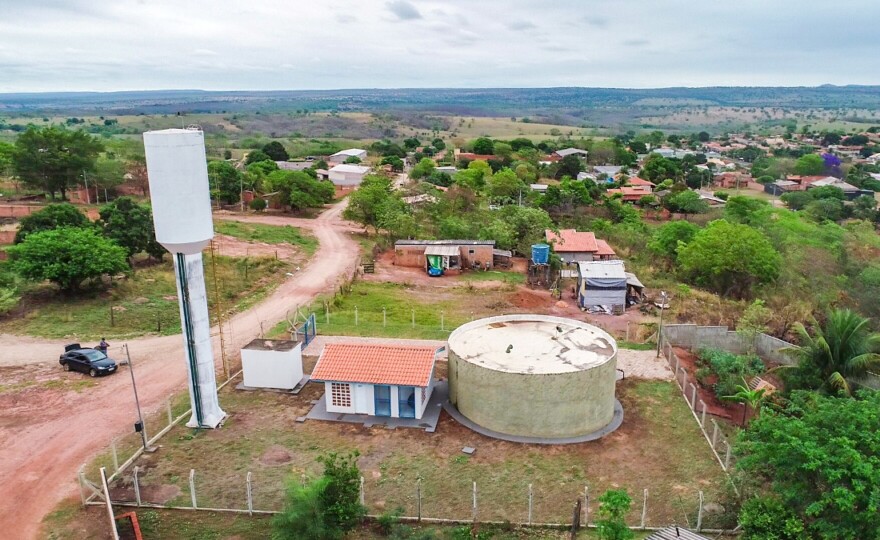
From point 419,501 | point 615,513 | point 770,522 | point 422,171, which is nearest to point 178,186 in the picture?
point 419,501

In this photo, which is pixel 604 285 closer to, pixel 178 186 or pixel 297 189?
pixel 178 186

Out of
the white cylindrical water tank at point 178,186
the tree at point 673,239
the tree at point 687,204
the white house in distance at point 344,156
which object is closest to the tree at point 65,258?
the white cylindrical water tank at point 178,186

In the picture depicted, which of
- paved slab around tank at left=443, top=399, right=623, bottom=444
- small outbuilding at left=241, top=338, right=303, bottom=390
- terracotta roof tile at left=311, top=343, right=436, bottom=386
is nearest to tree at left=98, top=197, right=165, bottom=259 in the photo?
small outbuilding at left=241, top=338, right=303, bottom=390

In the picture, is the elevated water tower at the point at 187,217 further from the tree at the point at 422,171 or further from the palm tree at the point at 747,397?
the tree at the point at 422,171

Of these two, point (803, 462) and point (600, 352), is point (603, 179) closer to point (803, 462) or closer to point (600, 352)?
point (600, 352)

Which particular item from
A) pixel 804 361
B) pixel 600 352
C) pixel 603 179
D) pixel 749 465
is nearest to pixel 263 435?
pixel 600 352

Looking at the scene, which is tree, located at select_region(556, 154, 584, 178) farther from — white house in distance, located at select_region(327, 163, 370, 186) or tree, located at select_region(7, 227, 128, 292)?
tree, located at select_region(7, 227, 128, 292)

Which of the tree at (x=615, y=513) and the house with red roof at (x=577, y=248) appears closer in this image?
the tree at (x=615, y=513)
